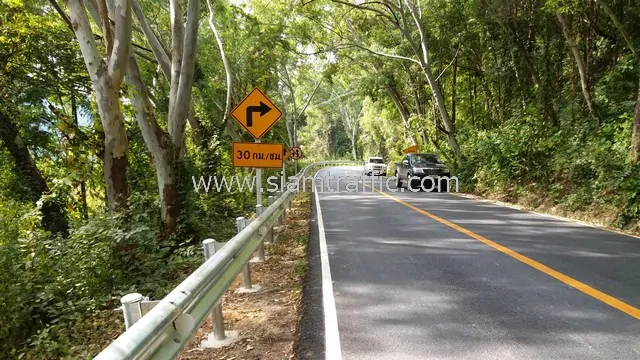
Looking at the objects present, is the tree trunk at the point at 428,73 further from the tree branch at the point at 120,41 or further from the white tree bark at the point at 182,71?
the tree branch at the point at 120,41

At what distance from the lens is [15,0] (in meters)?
8.84

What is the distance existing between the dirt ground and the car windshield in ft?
41.1

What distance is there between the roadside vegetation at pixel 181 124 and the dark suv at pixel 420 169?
1014 mm

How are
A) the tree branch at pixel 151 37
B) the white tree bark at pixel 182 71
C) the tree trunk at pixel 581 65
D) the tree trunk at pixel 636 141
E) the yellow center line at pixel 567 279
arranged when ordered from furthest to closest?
the tree trunk at pixel 581 65, the tree branch at pixel 151 37, the tree trunk at pixel 636 141, the white tree bark at pixel 182 71, the yellow center line at pixel 567 279

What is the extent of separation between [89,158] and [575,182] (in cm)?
1201

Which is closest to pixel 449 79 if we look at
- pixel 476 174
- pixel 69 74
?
pixel 476 174

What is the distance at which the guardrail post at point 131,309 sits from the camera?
8.06 ft

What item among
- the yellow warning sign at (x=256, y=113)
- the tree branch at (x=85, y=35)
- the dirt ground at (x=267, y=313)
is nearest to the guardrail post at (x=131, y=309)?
the dirt ground at (x=267, y=313)

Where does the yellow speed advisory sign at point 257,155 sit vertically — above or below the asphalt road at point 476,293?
above

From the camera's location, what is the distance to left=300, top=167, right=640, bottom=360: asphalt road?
→ 3771 millimetres

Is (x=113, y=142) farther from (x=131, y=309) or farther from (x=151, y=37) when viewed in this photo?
(x=131, y=309)

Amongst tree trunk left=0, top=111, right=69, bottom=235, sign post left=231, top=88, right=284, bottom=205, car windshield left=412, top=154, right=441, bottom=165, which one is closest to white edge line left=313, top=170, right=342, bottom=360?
sign post left=231, top=88, right=284, bottom=205

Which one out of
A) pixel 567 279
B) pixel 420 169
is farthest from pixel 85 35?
pixel 420 169

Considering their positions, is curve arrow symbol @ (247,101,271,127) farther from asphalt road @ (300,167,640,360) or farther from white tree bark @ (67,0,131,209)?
asphalt road @ (300,167,640,360)
